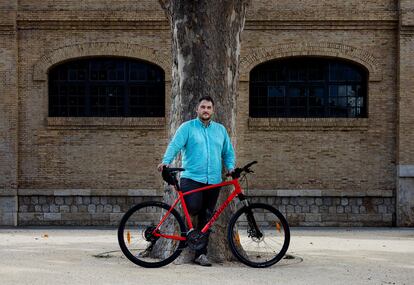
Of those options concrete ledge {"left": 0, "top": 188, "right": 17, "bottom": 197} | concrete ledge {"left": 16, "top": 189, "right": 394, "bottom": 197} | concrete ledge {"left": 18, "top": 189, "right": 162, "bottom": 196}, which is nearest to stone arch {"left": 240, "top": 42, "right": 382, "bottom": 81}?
concrete ledge {"left": 16, "top": 189, "right": 394, "bottom": 197}

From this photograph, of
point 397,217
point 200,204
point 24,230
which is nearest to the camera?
point 200,204

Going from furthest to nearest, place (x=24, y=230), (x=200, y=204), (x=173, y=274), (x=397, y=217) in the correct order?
1. (x=397, y=217)
2. (x=24, y=230)
3. (x=200, y=204)
4. (x=173, y=274)

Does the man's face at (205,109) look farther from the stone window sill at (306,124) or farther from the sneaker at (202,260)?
the stone window sill at (306,124)

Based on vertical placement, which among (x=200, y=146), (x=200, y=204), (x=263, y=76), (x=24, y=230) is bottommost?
(x=24, y=230)

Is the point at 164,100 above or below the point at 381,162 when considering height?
above

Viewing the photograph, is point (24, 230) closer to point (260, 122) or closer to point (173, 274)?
point (260, 122)

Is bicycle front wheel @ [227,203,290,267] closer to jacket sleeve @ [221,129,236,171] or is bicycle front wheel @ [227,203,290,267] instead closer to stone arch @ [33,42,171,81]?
jacket sleeve @ [221,129,236,171]

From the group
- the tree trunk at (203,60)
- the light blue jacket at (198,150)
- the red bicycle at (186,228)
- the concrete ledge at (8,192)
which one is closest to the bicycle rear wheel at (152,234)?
the red bicycle at (186,228)

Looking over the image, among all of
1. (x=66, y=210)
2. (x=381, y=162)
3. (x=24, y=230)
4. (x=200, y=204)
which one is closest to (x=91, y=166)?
(x=66, y=210)

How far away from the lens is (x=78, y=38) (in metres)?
19.7

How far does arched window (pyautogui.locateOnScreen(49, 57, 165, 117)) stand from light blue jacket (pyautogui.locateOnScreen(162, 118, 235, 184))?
34.8 feet

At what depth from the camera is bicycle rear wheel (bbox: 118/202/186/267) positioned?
905 cm

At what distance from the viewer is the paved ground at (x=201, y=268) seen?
8234mm

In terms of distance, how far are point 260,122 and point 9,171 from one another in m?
5.97
